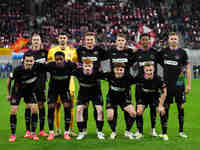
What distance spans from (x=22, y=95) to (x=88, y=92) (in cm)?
150

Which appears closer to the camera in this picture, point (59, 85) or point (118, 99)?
point (59, 85)

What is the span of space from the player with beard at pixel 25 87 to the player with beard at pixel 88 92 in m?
0.95

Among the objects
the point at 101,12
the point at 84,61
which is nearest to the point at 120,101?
the point at 84,61

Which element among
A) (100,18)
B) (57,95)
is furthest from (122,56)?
(100,18)

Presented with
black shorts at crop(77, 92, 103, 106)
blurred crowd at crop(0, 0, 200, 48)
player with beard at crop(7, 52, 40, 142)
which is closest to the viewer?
player with beard at crop(7, 52, 40, 142)

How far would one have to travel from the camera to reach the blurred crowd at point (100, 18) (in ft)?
101

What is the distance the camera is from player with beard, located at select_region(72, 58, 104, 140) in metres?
9.11

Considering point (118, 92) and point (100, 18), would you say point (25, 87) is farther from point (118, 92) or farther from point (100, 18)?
point (100, 18)

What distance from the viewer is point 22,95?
910 cm

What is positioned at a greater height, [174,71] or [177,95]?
[174,71]

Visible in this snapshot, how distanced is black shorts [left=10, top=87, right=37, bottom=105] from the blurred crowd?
20.2 m

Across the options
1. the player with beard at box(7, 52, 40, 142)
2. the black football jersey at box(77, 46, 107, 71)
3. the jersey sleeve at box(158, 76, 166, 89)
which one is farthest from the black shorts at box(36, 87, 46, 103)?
the jersey sleeve at box(158, 76, 166, 89)

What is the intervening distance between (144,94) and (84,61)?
1.60 m

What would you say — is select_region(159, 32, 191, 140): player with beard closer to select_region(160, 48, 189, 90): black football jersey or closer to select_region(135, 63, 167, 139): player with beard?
select_region(160, 48, 189, 90): black football jersey
